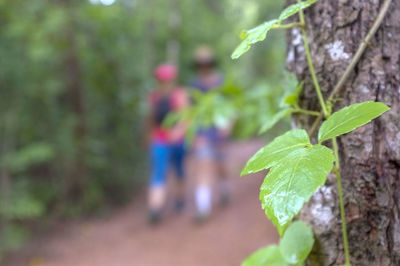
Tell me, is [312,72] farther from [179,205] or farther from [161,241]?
[179,205]

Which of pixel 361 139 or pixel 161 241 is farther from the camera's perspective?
pixel 161 241

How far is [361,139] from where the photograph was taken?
97cm

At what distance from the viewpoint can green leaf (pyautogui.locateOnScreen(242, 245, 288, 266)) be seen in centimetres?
107

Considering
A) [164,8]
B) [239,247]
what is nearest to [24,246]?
[239,247]

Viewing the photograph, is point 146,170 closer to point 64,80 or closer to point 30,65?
point 64,80

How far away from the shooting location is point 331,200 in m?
1.03

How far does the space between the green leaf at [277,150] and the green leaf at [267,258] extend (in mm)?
368

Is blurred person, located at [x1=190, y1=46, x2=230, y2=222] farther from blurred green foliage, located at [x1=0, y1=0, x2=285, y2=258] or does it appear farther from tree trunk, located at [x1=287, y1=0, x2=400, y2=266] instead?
tree trunk, located at [x1=287, y1=0, x2=400, y2=266]

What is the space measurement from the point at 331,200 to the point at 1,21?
5612 mm

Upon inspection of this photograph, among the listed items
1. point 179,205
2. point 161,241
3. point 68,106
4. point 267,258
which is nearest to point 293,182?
point 267,258

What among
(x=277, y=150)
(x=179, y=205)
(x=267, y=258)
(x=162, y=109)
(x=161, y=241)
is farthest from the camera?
(x=179, y=205)

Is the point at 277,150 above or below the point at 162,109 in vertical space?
below

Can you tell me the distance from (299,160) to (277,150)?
78 millimetres

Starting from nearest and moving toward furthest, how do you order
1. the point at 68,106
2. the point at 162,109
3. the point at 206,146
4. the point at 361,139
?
the point at 361,139
the point at 162,109
the point at 206,146
the point at 68,106
